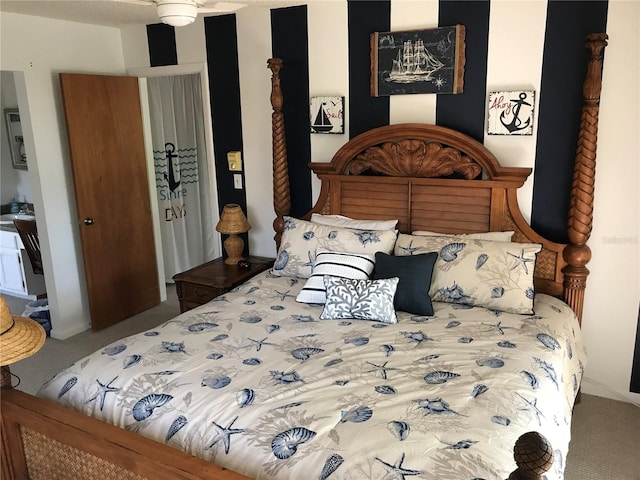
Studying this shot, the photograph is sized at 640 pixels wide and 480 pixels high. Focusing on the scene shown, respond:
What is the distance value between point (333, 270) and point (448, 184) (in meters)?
0.86

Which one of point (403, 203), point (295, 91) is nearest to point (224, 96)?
point (295, 91)

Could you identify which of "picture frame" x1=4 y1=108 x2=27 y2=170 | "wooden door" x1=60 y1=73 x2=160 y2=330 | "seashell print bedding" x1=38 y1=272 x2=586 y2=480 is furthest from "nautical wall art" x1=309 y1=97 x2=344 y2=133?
"picture frame" x1=4 y1=108 x2=27 y2=170

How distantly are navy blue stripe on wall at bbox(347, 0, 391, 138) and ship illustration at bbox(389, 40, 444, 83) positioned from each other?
168 millimetres

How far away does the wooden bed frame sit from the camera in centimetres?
172

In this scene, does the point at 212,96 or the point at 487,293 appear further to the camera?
the point at 212,96

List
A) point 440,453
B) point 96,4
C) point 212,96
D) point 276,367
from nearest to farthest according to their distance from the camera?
point 440,453
point 276,367
point 96,4
point 212,96

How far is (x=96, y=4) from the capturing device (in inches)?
122

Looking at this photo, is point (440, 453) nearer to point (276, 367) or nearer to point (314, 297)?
point (276, 367)

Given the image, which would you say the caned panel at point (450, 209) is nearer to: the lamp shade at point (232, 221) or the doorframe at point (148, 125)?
the lamp shade at point (232, 221)

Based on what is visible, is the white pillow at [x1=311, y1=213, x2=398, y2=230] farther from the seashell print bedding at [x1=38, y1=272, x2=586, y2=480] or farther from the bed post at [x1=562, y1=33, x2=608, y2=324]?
the bed post at [x1=562, y1=33, x2=608, y2=324]

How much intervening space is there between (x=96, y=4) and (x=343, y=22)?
147 cm

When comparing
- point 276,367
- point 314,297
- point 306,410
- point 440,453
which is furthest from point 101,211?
point 440,453

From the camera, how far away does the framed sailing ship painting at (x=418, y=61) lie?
2.94 meters

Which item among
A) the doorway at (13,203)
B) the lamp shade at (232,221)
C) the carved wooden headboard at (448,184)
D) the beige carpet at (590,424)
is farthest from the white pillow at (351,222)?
the doorway at (13,203)
